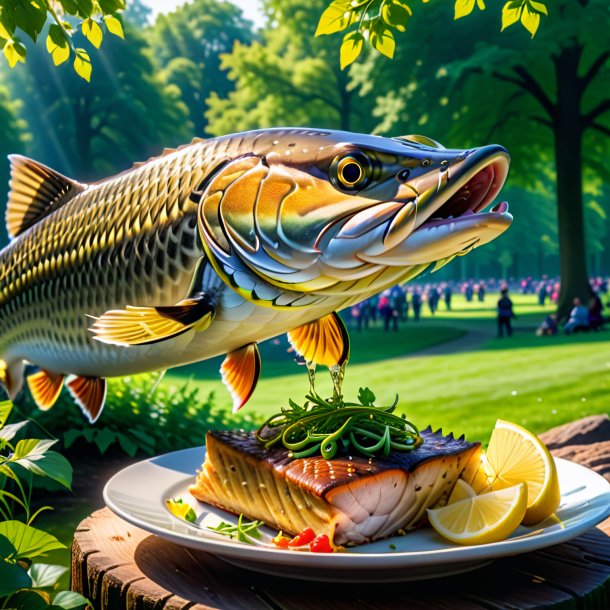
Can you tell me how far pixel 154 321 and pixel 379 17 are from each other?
2.28 m

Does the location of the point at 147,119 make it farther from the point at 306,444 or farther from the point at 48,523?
the point at 306,444

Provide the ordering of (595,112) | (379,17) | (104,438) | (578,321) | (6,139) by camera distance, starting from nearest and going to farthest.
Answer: (379,17)
(104,438)
(578,321)
(595,112)
(6,139)

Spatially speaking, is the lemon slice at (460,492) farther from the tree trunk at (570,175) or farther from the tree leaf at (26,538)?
the tree trunk at (570,175)

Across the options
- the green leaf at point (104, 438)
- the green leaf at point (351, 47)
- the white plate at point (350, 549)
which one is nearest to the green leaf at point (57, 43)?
the green leaf at point (351, 47)

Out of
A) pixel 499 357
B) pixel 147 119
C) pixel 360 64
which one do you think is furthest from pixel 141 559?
pixel 147 119

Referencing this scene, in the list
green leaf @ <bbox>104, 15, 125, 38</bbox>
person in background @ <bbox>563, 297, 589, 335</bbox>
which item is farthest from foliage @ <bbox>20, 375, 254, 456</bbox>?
person in background @ <bbox>563, 297, 589, 335</bbox>

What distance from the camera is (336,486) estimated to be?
2.71 m

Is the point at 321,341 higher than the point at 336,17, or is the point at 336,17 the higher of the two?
the point at 336,17

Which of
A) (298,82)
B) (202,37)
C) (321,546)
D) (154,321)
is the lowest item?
(321,546)

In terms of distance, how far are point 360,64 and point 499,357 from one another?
11.8m

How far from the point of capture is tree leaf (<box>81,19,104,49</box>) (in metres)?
3.72

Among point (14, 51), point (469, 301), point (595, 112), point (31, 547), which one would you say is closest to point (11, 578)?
point (31, 547)

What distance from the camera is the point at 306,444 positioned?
306 cm

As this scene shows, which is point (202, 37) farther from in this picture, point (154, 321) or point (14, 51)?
point (154, 321)
